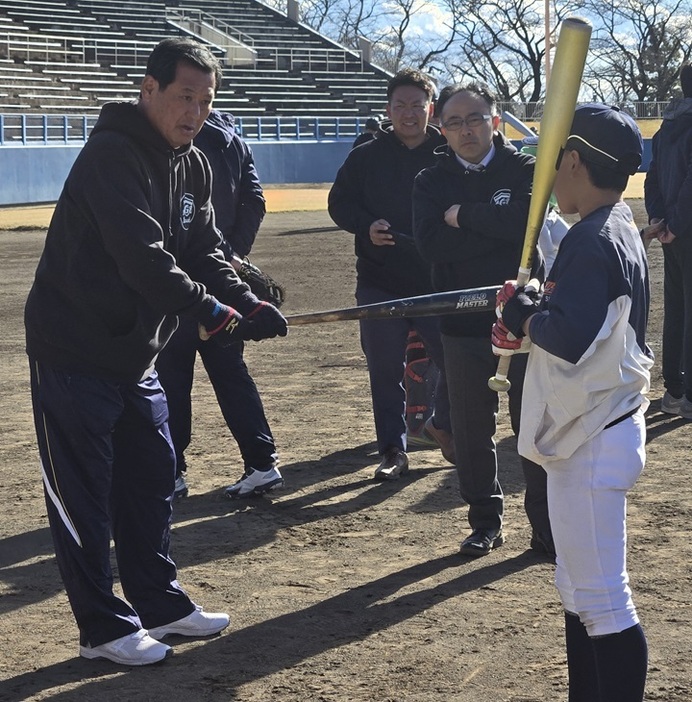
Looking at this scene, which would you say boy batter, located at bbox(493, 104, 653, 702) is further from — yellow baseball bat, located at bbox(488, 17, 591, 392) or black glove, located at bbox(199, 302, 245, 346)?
black glove, located at bbox(199, 302, 245, 346)

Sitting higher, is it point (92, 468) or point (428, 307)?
point (428, 307)

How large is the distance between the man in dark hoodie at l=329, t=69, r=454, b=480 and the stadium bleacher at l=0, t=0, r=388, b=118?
26.4 meters

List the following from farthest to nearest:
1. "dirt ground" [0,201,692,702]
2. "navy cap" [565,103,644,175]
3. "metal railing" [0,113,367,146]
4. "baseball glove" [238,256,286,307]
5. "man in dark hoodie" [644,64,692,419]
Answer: "metal railing" [0,113,367,146] < "man in dark hoodie" [644,64,692,419] < "baseball glove" [238,256,286,307] < "dirt ground" [0,201,692,702] < "navy cap" [565,103,644,175]

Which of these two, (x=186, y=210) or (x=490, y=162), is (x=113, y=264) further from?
(x=490, y=162)

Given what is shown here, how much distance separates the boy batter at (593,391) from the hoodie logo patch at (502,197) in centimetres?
169

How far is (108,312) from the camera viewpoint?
3877mm

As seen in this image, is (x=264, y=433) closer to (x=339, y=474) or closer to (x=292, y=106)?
(x=339, y=474)

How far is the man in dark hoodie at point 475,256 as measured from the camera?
4.88 metres

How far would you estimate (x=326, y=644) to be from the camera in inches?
159

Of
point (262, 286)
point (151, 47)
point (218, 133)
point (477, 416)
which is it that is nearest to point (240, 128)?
point (151, 47)

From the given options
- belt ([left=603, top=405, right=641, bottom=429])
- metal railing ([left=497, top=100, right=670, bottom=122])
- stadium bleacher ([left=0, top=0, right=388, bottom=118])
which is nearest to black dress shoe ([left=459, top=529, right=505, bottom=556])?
belt ([left=603, top=405, right=641, bottom=429])

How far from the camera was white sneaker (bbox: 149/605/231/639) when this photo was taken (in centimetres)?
413

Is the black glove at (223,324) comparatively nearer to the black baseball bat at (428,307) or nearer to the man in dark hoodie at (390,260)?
the black baseball bat at (428,307)

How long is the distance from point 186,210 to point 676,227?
387 centimetres
